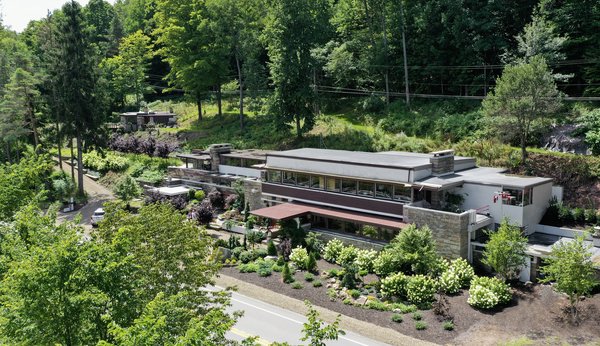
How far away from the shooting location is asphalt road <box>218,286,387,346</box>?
2401 cm

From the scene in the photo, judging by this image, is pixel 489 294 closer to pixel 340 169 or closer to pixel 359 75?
pixel 340 169

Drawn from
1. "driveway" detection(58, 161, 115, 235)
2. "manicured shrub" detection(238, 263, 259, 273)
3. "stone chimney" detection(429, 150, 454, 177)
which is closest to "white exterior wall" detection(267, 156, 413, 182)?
"stone chimney" detection(429, 150, 454, 177)

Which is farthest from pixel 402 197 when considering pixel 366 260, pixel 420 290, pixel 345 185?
pixel 420 290

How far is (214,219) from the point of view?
42.9 meters

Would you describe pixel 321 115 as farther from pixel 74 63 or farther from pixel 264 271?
pixel 264 271

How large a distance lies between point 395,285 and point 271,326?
736cm

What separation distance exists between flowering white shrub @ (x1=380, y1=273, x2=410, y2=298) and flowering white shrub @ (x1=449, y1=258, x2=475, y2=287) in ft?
9.64

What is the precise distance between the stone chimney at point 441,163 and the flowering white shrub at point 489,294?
9432mm

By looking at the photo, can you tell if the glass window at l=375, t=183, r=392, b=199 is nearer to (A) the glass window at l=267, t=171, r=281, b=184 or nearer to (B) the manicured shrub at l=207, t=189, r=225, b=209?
(A) the glass window at l=267, t=171, r=281, b=184

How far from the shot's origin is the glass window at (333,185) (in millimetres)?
36906

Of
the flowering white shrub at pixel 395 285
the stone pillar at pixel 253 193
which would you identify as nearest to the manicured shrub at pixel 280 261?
the flowering white shrub at pixel 395 285

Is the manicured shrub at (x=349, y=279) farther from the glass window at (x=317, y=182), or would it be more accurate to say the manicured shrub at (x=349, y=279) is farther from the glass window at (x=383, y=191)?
the glass window at (x=317, y=182)

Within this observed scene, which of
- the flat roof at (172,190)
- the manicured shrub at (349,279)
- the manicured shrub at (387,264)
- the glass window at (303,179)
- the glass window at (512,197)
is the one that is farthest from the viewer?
the flat roof at (172,190)

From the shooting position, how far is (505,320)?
24.8 metres
